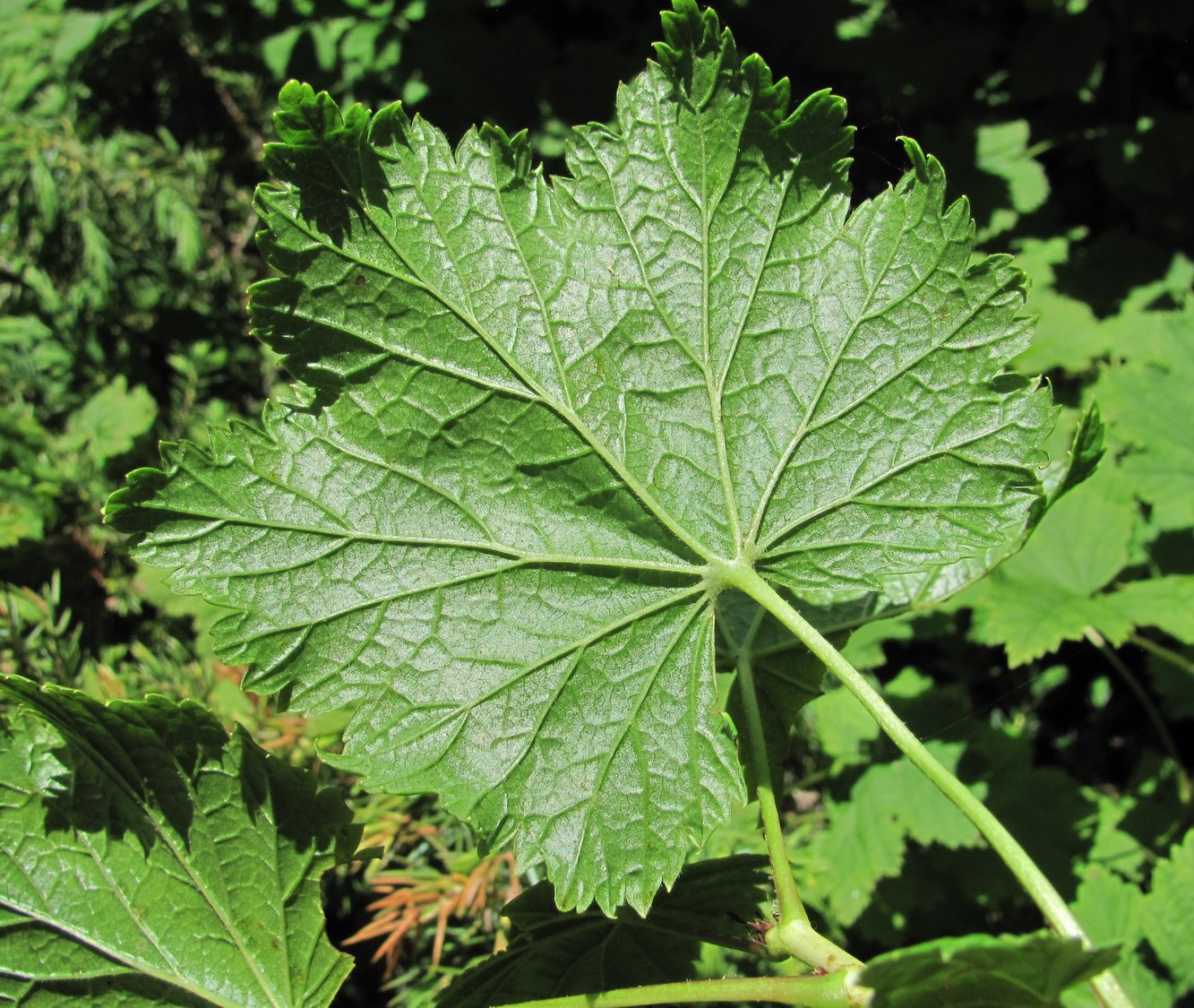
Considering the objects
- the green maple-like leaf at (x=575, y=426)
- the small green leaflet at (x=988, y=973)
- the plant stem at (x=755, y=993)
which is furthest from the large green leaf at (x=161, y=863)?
the small green leaflet at (x=988, y=973)

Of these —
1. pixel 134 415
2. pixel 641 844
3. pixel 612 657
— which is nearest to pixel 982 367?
pixel 612 657

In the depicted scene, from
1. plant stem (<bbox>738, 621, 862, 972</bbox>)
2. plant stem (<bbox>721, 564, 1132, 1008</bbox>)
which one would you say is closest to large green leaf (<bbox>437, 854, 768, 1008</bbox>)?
plant stem (<bbox>738, 621, 862, 972</bbox>)

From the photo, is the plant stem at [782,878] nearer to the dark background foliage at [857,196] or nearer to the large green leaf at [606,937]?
the large green leaf at [606,937]

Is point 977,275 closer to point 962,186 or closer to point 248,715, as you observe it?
point 248,715

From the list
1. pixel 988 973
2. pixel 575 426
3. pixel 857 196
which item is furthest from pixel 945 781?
pixel 857 196

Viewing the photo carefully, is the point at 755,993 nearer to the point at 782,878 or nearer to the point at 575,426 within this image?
the point at 782,878

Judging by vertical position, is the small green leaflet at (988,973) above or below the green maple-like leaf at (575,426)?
below

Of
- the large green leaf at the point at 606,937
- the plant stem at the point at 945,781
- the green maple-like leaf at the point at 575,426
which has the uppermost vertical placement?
→ the green maple-like leaf at the point at 575,426
